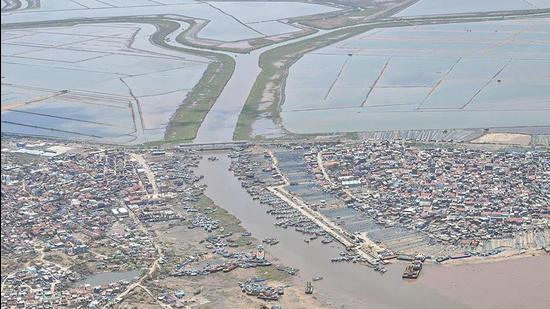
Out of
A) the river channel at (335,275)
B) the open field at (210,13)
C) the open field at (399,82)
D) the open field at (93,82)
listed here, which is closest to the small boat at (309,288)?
the river channel at (335,275)

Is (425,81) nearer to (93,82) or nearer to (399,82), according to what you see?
(399,82)

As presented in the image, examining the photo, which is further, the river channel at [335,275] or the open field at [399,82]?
the open field at [399,82]

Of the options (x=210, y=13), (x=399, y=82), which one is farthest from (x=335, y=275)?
(x=210, y=13)

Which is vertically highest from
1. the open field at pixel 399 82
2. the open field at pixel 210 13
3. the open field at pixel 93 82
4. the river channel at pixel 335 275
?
the river channel at pixel 335 275

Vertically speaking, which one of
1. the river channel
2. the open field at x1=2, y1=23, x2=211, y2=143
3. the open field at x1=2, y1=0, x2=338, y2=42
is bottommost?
the open field at x1=2, y1=0, x2=338, y2=42

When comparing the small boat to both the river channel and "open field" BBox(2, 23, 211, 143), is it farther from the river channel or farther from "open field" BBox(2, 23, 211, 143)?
"open field" BBox(2, 23, 211, 143)

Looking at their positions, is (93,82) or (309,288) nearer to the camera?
(309,288)

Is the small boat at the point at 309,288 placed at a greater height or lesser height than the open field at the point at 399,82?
greater

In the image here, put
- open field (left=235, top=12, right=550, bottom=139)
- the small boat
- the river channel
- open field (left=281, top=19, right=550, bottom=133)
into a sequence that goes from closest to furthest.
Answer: the river channel, the small boat, open field (left=281, top=19, right=550, bottom=133), open field (left=235, top=12, right=550, bottom=139)

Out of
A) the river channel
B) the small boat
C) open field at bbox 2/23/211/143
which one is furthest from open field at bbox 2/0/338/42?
the small boat

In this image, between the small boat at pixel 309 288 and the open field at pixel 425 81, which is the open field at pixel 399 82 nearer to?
the open field at pixel 425 81

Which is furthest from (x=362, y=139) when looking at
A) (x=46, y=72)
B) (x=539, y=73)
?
(x=46, y=72)
